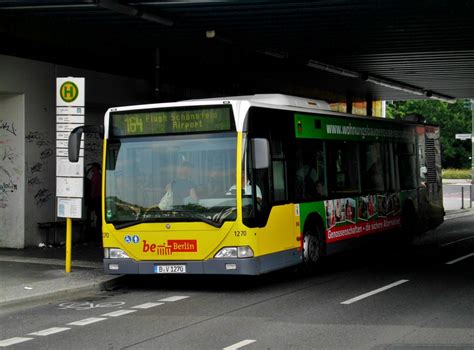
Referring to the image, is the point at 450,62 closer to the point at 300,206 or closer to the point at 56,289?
the point at 300,206

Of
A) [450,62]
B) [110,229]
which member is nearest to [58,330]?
[110,229]

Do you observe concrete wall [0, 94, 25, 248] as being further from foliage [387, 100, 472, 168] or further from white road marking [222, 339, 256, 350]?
foliage [387, 100, 472, 168]

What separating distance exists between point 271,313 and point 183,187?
2.68m

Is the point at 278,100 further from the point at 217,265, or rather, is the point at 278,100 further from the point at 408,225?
the point at 408,225

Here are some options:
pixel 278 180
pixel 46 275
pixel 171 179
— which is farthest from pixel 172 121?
pixel 46 275

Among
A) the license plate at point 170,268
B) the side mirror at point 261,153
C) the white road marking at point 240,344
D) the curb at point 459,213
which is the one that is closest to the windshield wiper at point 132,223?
the license plate at point 170,268

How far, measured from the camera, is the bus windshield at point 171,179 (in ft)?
39.1

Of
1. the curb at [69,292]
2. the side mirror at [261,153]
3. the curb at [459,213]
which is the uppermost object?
the side mirror at [261,153]

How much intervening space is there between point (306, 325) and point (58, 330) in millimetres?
2791

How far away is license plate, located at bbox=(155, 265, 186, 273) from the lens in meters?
12.1

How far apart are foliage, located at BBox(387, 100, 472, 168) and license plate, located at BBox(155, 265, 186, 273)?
86.6 metres

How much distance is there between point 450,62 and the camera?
2233 centimetres

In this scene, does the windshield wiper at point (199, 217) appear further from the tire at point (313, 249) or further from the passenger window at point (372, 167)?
the passenger window at point (372, 167)

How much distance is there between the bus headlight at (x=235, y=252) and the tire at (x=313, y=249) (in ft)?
6.82
